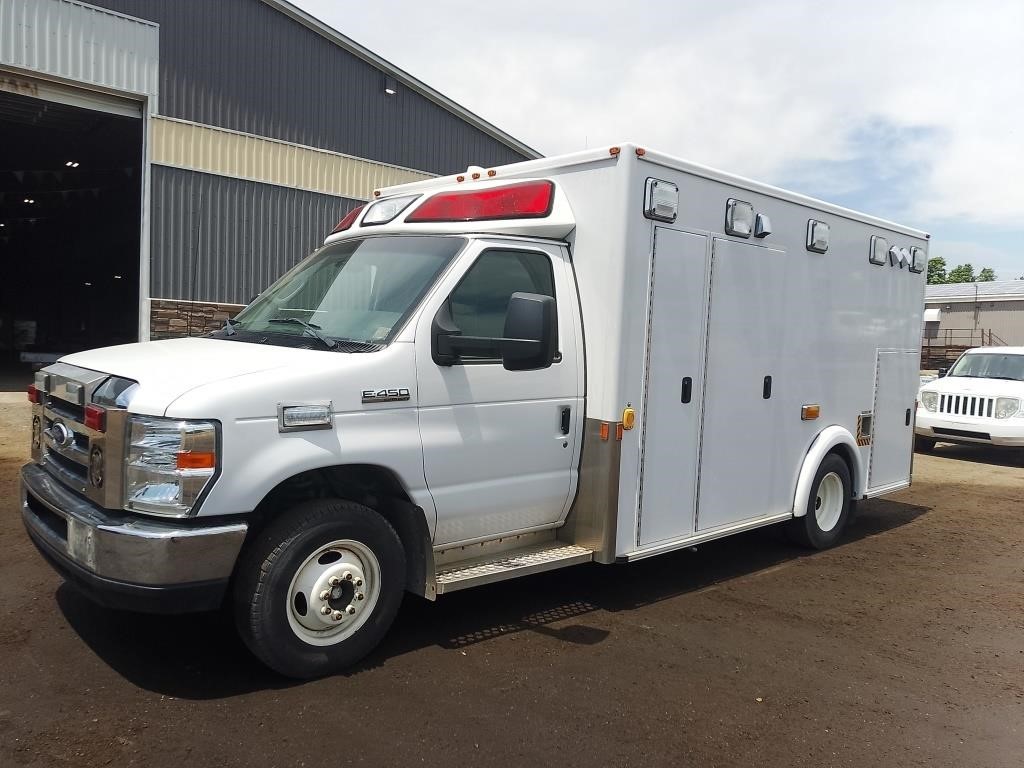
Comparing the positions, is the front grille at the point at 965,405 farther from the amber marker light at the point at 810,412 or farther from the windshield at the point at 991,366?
the amber marker light at the point at 810,412

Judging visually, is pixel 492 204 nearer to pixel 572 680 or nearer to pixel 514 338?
pixel 514 338

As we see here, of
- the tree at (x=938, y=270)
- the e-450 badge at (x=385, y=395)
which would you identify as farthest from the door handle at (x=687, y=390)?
the tree at (x=938, y=270)

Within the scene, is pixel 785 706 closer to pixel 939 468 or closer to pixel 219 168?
pixel 939 468

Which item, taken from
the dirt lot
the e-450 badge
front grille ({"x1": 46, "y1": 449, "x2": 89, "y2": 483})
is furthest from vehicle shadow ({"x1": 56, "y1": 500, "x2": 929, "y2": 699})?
the e-450 badge

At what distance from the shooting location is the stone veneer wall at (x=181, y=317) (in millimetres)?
13719

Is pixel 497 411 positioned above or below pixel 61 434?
above

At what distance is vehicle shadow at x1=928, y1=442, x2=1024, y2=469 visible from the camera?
13.4 m

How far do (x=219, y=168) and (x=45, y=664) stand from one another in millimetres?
11712

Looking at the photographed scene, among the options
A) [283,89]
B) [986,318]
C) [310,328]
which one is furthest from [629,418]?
[986,318]

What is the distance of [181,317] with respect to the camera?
14.0 m

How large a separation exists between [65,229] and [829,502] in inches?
1204

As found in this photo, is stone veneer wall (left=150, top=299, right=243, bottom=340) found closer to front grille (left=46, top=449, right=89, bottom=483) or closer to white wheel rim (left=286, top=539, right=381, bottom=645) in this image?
front grille (left=46, top=449, right=89, bottom=483)

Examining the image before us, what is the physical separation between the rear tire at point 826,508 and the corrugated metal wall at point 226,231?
1095 centimetres

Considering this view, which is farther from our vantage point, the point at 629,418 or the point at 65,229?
the point at 65,229
